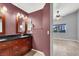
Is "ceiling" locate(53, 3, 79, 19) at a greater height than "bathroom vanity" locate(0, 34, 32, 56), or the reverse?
"ceiling" locate(53, 3, 79, 19)

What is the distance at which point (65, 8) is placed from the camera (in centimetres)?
217

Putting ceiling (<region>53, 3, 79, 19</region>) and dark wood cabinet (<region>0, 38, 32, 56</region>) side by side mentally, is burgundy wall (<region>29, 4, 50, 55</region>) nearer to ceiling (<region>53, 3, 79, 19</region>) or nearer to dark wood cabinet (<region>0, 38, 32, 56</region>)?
dark wood cabinet (<region>0, 38, 32, 56</region>)

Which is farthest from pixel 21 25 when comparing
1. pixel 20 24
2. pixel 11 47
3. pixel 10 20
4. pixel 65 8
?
pixel 65 8

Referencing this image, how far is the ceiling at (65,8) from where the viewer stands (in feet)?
6.67

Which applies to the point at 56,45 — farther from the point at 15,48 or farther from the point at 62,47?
the point at 15,48

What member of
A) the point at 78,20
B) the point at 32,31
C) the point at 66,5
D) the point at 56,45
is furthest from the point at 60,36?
the point at 32,31

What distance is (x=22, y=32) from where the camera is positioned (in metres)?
3.76

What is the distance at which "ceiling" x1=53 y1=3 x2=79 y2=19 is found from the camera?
2033 mm

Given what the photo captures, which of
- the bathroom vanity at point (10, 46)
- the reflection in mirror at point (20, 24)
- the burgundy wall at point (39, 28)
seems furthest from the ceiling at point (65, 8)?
the reflection in mirror at point (20, 24)

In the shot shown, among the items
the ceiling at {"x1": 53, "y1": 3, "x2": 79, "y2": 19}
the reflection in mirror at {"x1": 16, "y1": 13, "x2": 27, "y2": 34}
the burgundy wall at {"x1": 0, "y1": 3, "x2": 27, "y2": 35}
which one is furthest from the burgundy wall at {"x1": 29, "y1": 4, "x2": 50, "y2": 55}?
the ceiling at {"x1": 53, "y1": 3, "x2": 79, "y2": 19}

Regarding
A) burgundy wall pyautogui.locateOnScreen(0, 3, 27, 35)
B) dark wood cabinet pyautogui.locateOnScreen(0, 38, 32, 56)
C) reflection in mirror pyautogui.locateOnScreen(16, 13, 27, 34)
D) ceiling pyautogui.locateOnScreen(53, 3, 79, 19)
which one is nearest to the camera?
ceiling pyautogui.locateOnScreen(53, 3, 79, 19)

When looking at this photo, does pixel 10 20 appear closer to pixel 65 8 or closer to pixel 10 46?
pixel 10 46

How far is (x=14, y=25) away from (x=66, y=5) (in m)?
1.96

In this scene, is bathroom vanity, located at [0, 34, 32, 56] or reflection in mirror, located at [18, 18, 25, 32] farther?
reflection in mirror, located at [18, 18, 25, 32]
